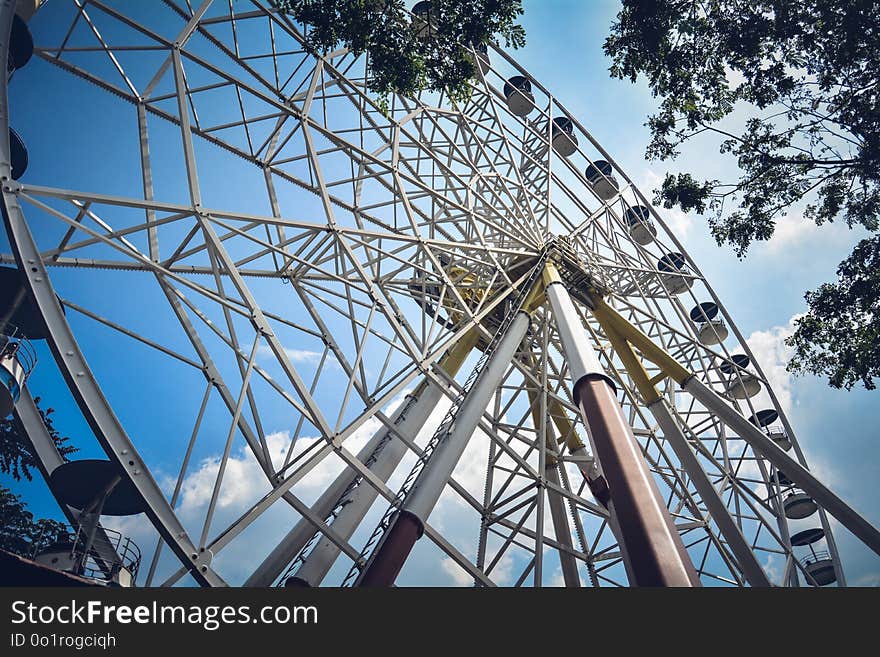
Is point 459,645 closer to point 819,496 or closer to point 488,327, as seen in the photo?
point 819,496

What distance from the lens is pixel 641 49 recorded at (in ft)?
32.5

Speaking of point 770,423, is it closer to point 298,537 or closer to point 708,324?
point 708,324

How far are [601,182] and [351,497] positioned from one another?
18.1 metres

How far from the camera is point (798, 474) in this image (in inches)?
432

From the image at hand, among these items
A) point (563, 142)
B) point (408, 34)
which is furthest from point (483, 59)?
point (408, 34)

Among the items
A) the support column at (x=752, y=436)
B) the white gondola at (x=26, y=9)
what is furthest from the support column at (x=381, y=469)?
the white gondola at (x=26, y=9)

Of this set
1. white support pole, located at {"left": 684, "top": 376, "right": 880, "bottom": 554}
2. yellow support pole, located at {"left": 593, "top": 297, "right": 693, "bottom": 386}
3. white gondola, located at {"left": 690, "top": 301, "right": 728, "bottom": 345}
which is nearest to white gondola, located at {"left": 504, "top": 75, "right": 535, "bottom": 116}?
yellow support pole, located at {"left": 593, "top": 297, "right": 693, "bottom": 386}

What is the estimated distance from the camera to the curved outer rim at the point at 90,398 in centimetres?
690

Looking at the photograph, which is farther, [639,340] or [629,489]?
[639,340]

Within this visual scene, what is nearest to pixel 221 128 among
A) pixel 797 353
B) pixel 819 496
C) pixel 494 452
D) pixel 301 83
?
pixel 301 83

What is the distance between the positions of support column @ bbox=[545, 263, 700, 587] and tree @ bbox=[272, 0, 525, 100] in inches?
216

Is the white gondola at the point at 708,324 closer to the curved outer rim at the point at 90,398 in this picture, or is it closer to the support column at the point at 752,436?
the support column at the point at 752,436

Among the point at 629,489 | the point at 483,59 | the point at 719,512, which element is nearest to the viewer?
the point at 629,489

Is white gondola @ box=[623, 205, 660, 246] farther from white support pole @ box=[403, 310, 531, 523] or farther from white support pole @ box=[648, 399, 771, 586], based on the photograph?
white support pole @ box=[403, 310, 531, 523]
